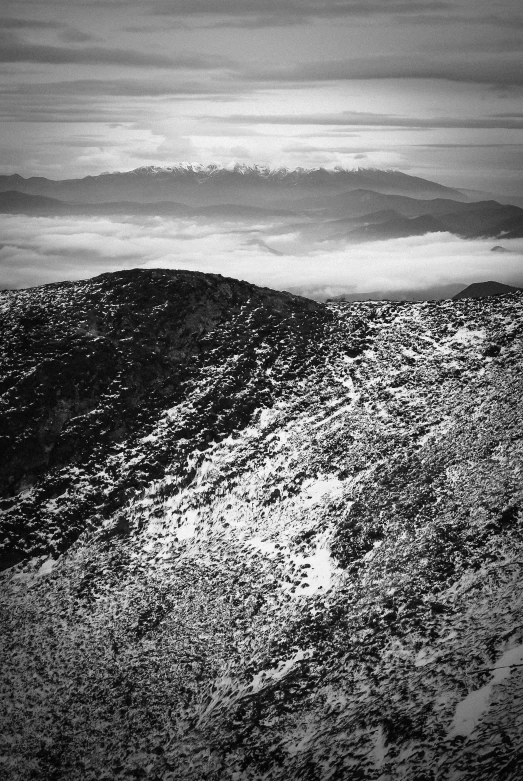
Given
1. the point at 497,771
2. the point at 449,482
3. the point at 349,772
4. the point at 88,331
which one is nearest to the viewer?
the point at 497,771

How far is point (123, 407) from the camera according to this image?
120ft

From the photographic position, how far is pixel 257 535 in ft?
96.3

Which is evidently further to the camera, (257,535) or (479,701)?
(257,535)

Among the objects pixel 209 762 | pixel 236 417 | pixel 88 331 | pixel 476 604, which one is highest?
pixel 88 331

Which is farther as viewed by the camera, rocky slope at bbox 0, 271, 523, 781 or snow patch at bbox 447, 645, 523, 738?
rocky slope at bbox 0, 271, 523, 781

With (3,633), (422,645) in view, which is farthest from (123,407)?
(422,645)

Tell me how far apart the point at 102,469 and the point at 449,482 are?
17.8 m

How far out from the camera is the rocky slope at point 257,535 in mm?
20109

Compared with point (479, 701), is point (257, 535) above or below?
above

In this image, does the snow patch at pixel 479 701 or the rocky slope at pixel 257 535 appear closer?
the snow patch at pixel 479 701

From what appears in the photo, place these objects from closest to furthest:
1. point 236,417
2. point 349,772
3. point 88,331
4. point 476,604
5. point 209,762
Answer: point 349,772
point 209,762
point 476,604
point 236,417
point 88,331

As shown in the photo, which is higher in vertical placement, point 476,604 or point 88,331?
point 88,331

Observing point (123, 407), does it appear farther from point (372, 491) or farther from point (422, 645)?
point (422, 645)

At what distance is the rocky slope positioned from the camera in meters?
20.1
